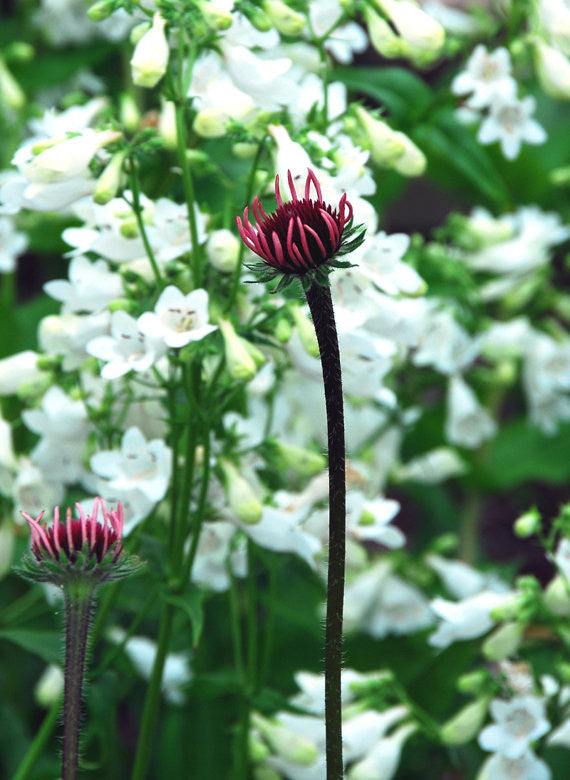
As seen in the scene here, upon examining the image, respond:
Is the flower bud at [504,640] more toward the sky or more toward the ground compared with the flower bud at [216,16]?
more toward the ground

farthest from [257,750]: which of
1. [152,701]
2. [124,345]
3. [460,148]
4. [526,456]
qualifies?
[526,456]

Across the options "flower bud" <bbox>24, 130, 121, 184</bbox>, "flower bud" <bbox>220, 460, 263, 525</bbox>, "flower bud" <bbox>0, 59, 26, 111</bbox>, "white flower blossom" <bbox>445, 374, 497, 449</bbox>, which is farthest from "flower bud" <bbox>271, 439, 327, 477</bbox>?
"flower bud" <bbox>0, 59, 26, 111</bbox>

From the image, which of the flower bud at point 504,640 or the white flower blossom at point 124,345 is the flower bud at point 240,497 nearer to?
the white flower blossom at point 124,345

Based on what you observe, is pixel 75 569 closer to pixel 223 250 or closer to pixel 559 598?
pixel 223 250

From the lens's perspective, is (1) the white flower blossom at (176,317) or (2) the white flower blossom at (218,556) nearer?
(1) the white flower blossom at (176,317)

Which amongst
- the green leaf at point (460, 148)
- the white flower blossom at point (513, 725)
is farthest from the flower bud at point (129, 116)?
the white flower blossom at point (513, 725)

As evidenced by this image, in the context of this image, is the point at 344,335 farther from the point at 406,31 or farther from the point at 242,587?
the point at 242,587
